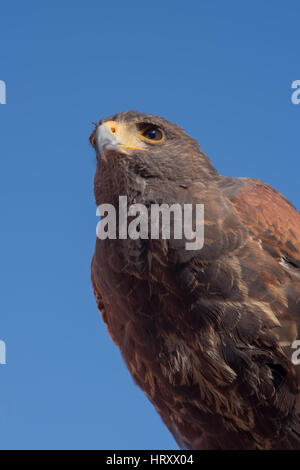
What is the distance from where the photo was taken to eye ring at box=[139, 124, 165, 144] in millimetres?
5602

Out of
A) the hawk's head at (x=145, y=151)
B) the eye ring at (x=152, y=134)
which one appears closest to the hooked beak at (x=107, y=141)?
the hawk's head at (x=145, y=151)

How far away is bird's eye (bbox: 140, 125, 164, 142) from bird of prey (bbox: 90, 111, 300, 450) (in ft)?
0.05

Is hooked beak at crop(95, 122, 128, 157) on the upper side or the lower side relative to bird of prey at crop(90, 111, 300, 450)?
upper

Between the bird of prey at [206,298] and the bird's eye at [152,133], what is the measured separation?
0.05 feet

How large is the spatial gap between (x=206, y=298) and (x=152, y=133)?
1901 millimetres

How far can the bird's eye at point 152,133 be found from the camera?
5.62 m

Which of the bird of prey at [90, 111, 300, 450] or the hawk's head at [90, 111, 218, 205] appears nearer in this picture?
the bird of prey at [90, 111, 300, 450]

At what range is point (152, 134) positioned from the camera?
5.65 m

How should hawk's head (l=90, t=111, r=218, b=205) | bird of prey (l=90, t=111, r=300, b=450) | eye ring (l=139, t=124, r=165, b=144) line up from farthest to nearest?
1. eye ring (l=139, t=124, r=165, b=144)
2. hawk's head (l=90, t=111, r=218, b=205)
3. bird of prey (l=90, t=111, r=300, b=450)

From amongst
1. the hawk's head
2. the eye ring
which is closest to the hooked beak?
the hawk's head

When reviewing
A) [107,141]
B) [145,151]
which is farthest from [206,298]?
[107,141]

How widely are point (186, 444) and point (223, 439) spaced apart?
70 centimetres

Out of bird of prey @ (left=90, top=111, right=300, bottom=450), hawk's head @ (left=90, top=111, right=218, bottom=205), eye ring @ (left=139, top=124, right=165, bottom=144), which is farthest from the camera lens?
eye ring @ (left=139, top=124, right=165, bottom=144)

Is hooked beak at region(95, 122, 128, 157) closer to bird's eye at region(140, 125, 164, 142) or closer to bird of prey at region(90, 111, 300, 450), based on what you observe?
bird of prey at region(90, 111, 300, 450)
